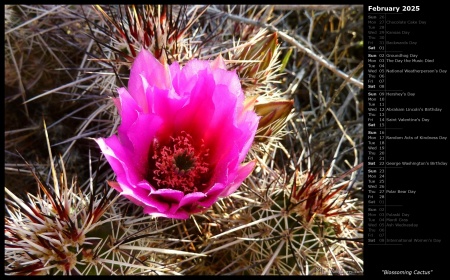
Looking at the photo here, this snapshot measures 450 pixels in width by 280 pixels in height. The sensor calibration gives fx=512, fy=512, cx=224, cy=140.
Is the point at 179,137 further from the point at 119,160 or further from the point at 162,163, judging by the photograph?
the point at 119,160

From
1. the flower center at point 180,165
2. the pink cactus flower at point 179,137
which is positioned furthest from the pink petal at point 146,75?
the flower center at point 180,165

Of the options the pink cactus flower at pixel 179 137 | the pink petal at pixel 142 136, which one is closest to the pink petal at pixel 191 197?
the pink cactus flower at pixel 179 137

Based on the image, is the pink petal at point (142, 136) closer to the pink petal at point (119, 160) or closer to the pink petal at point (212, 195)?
the pink petal at point (119, 160)

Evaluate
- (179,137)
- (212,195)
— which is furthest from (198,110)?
(212,195)

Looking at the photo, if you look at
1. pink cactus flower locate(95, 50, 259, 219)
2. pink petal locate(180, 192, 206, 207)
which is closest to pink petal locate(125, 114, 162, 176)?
pink cactus flower locate(95, 50, 259, 219)

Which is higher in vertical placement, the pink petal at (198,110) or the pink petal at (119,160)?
the pink petal at (198,110)

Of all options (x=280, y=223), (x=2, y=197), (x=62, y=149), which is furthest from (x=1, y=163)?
(x=280, y=223)

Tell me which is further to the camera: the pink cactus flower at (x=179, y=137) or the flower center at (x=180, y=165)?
the flower center at (x=180, y=165)

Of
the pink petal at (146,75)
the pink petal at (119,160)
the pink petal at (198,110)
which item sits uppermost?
the pink petal at (146,75)
